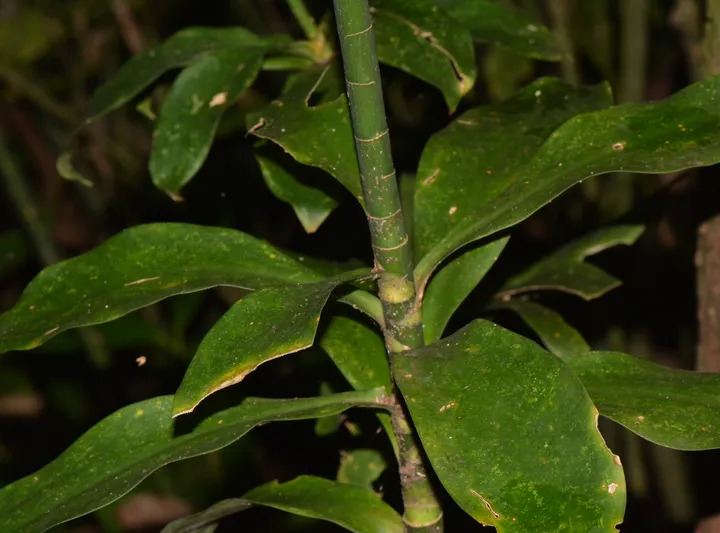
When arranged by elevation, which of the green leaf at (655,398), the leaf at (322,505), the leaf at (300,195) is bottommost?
the leaf at (322,505)

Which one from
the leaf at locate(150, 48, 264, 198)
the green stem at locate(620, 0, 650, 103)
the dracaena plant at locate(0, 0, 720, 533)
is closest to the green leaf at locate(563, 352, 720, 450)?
the dracaena plant at locate(0, 0, 720, 533)

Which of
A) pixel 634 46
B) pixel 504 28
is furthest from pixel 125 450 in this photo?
pixel 634 46

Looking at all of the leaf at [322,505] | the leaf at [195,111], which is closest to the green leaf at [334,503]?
the leaf at [322,505]

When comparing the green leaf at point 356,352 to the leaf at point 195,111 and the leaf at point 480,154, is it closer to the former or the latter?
the leaf at point 480,154

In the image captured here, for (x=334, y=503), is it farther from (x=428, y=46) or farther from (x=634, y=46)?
(x=634, y=46)

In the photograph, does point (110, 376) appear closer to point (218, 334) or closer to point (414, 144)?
point (414, 144)

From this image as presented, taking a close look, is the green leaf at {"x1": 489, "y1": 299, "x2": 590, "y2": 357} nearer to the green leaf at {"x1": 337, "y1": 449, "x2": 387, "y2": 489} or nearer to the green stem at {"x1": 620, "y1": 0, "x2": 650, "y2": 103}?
the green leaf at {"x1": 337, "y1": 449, "x2": 387, "y2": 489}
